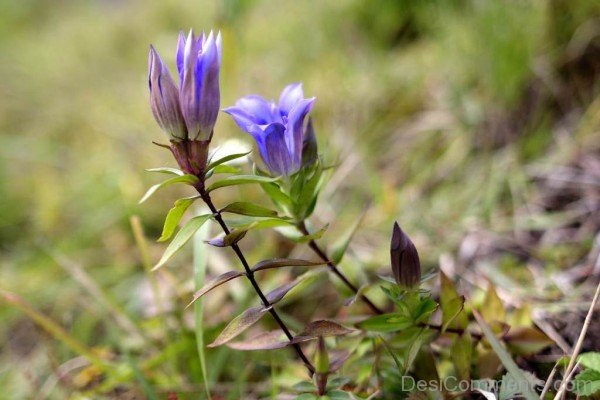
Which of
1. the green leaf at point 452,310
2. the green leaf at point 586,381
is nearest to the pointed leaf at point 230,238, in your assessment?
the green leaf at point 452,310

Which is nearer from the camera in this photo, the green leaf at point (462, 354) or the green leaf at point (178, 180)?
the green leaf at point (178, 180)

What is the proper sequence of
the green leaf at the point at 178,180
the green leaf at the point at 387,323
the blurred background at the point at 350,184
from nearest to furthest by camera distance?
1. the green leaf at the point at 178,180
2. the green leaf at the point at 387,323
3. the blurred background at the point at 350,184

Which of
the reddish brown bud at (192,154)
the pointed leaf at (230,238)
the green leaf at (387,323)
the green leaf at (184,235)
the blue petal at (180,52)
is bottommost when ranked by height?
the green leaf at (387,323)

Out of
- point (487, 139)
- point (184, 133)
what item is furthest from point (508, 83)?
point (184, 133)

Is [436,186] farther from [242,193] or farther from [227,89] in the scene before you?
[227,89]

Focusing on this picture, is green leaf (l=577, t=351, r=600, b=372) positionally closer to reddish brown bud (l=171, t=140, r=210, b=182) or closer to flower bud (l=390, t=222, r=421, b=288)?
flower bud (l=390, t=222, r=421, b=288)

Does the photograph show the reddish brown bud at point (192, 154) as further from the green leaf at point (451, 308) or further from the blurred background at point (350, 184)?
the green leaf at point (451, 308)

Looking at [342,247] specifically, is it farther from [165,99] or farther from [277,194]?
[165,99]
